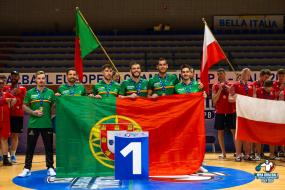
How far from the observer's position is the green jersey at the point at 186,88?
7.61 m

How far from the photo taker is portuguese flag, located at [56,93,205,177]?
704cm

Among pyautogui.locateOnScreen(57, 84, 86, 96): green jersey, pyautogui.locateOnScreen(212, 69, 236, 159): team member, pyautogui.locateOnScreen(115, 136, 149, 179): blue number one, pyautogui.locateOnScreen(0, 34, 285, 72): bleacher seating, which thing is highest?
pyautogui.locateOnScreen(0, 34, 285, 72): bleacher seating

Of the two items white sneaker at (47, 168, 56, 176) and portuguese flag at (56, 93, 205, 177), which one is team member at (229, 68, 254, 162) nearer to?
portuguese flag at (56, 93, 205, 177)

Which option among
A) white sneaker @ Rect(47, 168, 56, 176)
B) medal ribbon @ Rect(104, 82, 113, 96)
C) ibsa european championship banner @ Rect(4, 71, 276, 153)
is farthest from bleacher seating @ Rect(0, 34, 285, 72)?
white sneaker @ Rect(47, 168, 56, 176)

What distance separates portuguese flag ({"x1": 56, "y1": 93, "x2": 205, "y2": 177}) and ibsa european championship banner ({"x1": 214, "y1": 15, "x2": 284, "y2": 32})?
11.8 meters

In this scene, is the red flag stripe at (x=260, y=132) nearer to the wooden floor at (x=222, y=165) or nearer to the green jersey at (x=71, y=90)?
the wooden floor at (x=222, y=165)

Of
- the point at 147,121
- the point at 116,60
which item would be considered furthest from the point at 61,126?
the point at 116,60

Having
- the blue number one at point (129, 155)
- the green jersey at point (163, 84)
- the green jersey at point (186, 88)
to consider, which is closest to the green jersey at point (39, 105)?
the blue number one at point (129, 155)

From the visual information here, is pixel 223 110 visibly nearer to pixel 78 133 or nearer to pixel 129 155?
pixel 78 133

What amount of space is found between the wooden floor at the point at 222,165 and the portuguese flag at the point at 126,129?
34.2 inches

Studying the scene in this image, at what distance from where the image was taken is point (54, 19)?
18594 mm

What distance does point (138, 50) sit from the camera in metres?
17.5

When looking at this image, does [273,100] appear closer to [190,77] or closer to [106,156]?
[190,77]

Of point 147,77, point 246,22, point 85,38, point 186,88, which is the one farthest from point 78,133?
point 246,22
